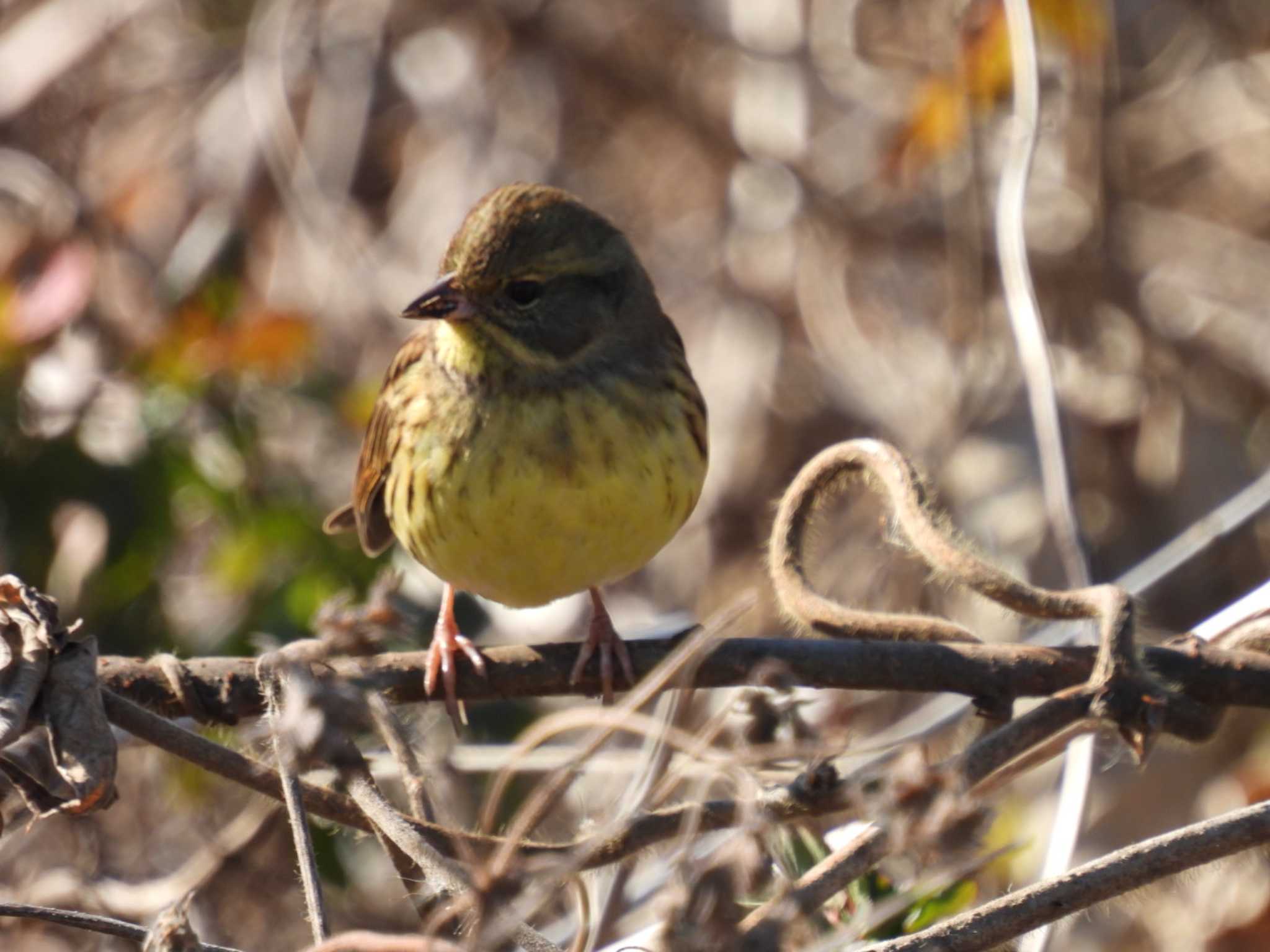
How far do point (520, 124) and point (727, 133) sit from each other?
2.28ft

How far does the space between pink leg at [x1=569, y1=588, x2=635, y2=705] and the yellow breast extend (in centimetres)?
8

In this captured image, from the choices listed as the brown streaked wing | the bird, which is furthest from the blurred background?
the bird

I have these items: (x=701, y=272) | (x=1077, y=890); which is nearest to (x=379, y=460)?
(x=1077, y=890)

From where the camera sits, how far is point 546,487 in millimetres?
2441

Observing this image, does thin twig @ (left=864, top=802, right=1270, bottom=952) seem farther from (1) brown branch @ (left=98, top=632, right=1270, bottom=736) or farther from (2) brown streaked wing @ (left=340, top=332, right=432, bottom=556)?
(2) brown streaked wing @ (left=340, top=332, right=432, bottom=556)

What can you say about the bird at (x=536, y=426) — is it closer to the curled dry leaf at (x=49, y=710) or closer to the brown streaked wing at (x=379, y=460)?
the brown streaked wing at (x=379, y=460)

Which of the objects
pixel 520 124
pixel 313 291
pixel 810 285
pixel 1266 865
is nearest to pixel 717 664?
pixel 1266 865

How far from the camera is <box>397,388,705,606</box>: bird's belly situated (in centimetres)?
245

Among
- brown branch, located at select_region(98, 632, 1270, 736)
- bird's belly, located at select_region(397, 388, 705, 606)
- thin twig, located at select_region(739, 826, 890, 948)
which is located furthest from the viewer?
bird's belly, located at select_region(397, 388, 705, 606)

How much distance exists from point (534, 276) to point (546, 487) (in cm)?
36

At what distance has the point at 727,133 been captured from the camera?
506 centimetres

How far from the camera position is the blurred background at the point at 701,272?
339 cm

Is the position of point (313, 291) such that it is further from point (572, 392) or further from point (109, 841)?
point (572, 392)

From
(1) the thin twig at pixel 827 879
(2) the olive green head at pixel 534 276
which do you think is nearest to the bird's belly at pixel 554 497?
(2) the olive green head at pixel 534 276
